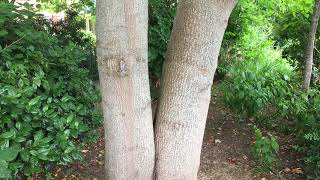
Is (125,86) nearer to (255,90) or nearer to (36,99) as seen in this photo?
(36,99)

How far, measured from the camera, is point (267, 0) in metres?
6.37

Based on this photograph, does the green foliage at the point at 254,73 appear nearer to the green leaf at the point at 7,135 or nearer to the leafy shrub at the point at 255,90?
the leafy shrub at the point at 255,90

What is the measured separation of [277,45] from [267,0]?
1287mm

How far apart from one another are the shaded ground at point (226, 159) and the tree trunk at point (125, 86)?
0.84 meters

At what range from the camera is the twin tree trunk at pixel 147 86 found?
2375 millimetres

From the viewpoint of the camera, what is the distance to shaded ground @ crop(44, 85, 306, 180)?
3504 mm

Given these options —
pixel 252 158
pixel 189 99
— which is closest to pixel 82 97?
pixel 189 99

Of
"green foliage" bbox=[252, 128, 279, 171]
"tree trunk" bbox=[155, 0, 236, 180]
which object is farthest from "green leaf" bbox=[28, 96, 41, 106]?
"green foliage" bbox=[252, 128, 279, 171]

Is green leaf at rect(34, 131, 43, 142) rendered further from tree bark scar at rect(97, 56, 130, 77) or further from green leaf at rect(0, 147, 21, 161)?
tree bark scar at rect(97, 56, 130, 77)

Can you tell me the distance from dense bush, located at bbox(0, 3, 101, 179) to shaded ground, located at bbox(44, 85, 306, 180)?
50 centimetres

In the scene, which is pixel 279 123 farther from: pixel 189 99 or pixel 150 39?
pixel 189 99

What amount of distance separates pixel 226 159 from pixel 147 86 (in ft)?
5.60

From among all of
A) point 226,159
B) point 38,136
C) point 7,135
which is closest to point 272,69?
point 226,159

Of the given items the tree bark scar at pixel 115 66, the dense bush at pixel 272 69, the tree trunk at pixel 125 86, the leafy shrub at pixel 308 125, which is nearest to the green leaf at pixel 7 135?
the tree trunk at pixel 125 86
